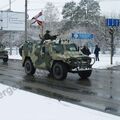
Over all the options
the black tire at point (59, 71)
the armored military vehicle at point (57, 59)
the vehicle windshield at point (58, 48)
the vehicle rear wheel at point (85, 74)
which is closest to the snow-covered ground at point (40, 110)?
the black tire at point (59, 71)

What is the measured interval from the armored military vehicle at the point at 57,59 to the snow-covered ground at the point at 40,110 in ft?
17.3

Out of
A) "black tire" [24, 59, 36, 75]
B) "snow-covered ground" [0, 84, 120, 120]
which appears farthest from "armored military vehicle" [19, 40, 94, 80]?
"snow-covered ground" [0, 84, 120, 120]

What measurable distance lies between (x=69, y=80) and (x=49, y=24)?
66171 mm

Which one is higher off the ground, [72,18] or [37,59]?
[72,18]

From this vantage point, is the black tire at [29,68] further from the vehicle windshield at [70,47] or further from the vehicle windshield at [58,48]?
the vehicle windshield at [70,47]

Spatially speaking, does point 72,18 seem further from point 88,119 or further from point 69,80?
point 88,119

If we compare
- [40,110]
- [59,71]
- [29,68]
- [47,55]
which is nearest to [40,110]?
[40,110]

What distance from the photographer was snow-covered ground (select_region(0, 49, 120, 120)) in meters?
9.13

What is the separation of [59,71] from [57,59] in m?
0.60

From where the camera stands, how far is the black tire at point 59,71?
56.4 feet

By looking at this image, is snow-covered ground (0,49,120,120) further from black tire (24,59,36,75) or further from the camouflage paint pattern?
black tire (24,59,36,75)

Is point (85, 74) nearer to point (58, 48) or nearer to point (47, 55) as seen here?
point (58, 48)

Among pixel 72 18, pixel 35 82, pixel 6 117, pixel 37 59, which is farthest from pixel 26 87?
pixel 72 18

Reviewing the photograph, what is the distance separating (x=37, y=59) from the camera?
19141mm
